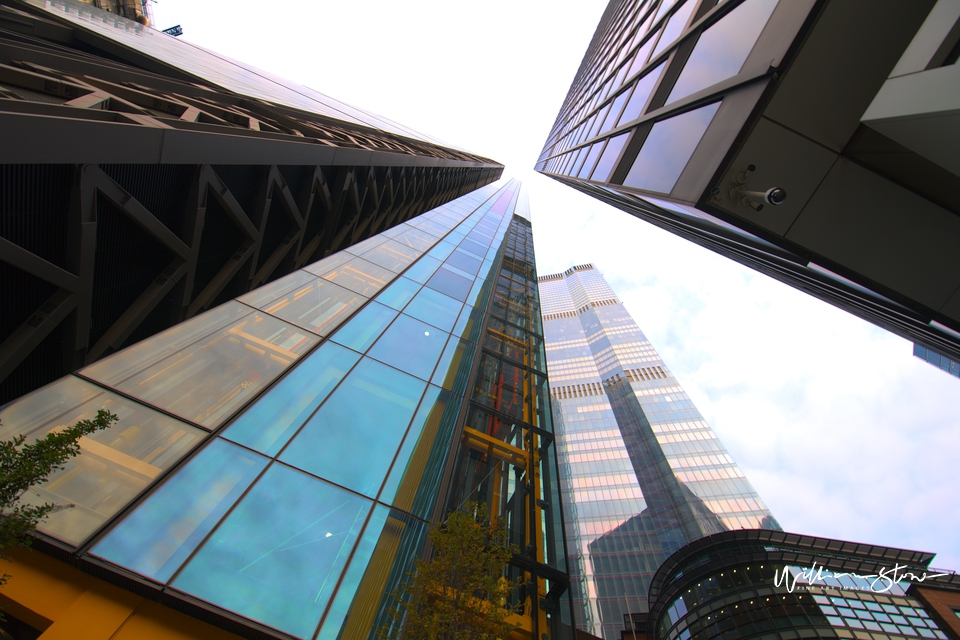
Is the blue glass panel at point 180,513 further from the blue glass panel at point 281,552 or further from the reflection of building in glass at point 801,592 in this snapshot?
the reflection of building in glass at point 801,592

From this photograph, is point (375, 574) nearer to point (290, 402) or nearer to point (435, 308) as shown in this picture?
point (290, 402)

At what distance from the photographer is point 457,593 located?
16.1 feet

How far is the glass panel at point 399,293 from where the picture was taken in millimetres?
12461

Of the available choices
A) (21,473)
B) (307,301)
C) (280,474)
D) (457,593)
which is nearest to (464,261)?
(307,301)

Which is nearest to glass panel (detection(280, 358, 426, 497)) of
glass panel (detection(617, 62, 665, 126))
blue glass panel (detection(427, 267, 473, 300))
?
blue glass panel (detection(427, 267, 473, 300))

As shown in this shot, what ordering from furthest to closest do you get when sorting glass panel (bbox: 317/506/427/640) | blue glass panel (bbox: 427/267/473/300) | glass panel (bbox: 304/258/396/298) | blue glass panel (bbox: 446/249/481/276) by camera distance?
blue glass panel (bbox: 446/249/481/276) < blue glass panel (bbox: 427/267/473/300) < glass panel (bbox: 304/258/396/298) < glass panel (bbox: 317/506/427/640)

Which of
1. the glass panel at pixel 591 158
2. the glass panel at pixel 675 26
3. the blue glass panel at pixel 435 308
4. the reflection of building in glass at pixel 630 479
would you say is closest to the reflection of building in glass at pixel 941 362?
the reflection of building in glass at pixel 630 479

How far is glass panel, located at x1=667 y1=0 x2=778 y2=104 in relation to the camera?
16.6 ft

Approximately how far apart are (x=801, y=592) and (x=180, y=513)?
1735 inches

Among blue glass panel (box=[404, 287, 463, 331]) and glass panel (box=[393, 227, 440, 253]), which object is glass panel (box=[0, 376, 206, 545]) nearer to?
blue glass panel (box=[404, 287, 463, 331])

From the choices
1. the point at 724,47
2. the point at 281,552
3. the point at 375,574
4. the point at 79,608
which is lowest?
the point at 375,574

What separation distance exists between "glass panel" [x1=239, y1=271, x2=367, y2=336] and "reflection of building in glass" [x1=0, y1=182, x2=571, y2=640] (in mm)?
58

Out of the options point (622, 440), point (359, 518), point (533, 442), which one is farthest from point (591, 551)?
point (359, 518)

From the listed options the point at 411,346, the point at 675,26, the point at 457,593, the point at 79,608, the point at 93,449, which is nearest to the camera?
the point at 79,608
